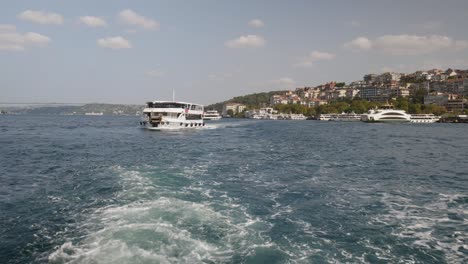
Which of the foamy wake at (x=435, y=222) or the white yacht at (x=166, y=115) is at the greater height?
the white yacht at (x=166, y=115)

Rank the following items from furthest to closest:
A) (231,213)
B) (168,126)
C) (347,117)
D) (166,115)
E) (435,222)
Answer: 1. (347,117)
2. (166,115)
3. (168,126)
4. (231,213)
5. (435,222)

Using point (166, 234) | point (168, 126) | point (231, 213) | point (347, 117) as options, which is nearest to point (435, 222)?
point (231, 213)

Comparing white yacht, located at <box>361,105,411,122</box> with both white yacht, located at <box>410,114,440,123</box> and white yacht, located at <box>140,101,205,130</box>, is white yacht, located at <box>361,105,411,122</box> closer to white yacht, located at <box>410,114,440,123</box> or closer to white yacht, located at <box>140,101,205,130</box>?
white yacht, located at <box>410,114,440,123</box>

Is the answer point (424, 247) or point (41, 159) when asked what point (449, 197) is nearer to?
point (424, 247)

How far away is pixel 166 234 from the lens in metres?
11.8

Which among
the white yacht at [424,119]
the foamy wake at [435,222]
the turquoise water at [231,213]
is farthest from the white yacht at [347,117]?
the foamy wake at [435,222]

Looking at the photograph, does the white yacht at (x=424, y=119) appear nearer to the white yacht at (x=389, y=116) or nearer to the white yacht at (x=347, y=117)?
the white yacht at (x=389, y=116)

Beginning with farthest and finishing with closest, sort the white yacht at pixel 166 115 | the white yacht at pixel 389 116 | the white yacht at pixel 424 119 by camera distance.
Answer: the white yacht at pixel 424 119, the white yacht at pixel 389 116, the white yacht at pixel 166 115

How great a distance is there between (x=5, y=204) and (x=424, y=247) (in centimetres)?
1758

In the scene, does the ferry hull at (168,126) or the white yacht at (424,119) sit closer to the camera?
the ferry hull at (168,126)

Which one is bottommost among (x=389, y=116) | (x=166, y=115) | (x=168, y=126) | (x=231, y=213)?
(x=231, y=213)

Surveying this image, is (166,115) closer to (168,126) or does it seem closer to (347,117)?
(168,126)

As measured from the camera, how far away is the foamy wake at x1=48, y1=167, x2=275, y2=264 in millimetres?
10234

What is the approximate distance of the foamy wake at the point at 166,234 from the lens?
10234 millimetres
